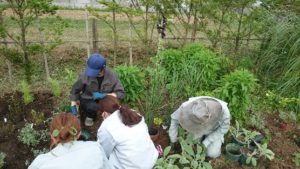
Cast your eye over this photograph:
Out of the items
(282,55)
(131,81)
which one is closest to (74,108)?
(131,81)

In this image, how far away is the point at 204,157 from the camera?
409 centimetres

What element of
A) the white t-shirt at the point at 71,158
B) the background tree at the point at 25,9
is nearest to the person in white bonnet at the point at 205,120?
the white t-shirt at the point at 71,158

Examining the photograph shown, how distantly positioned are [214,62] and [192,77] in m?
0.49

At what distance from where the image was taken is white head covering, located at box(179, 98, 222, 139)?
389cm

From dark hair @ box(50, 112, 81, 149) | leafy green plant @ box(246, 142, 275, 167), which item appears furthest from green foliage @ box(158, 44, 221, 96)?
dark hair @ box(50, 112, 81, 149)

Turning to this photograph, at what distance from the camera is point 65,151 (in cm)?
300

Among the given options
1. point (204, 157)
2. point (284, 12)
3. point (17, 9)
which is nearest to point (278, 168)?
point (204, 157)

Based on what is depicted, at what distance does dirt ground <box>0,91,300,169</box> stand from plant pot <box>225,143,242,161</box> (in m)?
0.06

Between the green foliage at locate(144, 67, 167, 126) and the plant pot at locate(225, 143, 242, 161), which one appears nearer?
the plant pot at locate(225, 143, 242, 161)

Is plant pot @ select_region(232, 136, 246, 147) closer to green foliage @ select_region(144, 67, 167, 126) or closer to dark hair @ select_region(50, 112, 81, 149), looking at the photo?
green foliage @ select_region(144, 67, 167, 126)

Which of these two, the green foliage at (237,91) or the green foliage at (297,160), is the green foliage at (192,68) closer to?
the green foliage at (237,91)

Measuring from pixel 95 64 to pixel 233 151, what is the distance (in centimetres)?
187

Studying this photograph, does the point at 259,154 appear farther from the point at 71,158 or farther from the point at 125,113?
the point at 71,158

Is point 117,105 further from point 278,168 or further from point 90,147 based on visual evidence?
point 278,168
